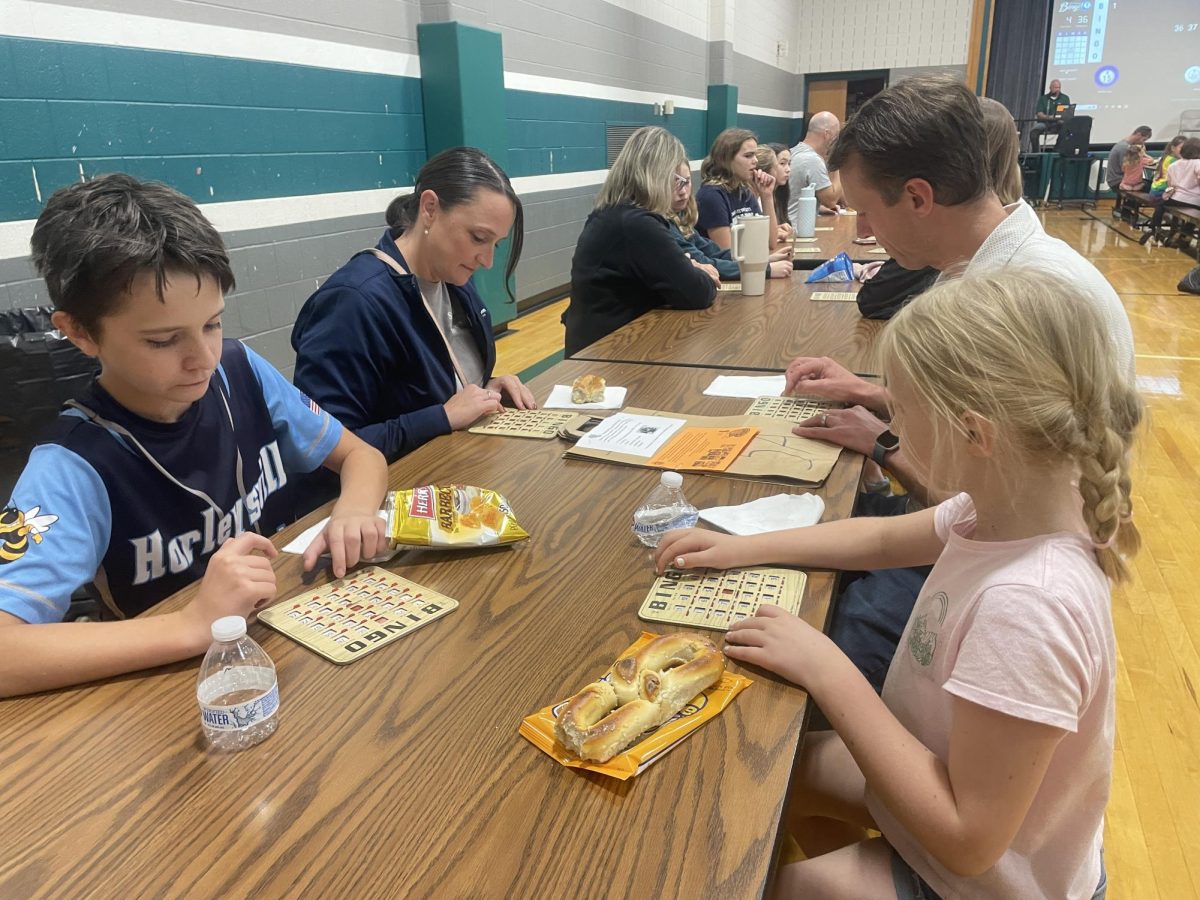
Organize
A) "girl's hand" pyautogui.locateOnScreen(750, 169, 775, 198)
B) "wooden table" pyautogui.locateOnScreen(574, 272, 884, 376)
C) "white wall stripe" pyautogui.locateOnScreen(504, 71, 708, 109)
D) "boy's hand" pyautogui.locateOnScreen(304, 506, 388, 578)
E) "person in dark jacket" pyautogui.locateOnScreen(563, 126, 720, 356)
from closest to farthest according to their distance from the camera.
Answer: "boy's hand" pyautogui.locateOnScreen(304, 506, 388, 578), "wooden table" pyautogui.locateOnScreen(574, 272, 884, 376), "person in dark jacket" pyautogui.locateOnScreen(563, 126, 720, 356), "girl's hand" pyautogui.locateOnScreen(750, 169, 775, 198), "white wall stripe" pyautogui.locateOnScreen(504, 71, 708, 109)

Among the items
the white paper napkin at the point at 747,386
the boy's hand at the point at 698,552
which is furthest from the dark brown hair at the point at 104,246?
the white paper napkin at the point at 747,386

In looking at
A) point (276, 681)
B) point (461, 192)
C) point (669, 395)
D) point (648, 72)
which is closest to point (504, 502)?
point (276, 681)

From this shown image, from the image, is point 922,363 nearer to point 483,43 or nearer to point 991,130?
point 991,130

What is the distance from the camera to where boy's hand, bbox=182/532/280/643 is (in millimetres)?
916

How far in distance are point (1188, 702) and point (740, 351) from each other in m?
1.37

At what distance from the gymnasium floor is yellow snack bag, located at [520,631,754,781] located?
0.42 meters

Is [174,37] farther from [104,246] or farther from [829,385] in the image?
[829,385]

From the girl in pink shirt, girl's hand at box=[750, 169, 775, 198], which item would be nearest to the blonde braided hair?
the girl in pink shirt

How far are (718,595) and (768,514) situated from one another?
250mm

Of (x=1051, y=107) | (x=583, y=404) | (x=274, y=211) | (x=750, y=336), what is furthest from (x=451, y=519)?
(x=1051, y=107)

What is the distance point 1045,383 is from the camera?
759 mm

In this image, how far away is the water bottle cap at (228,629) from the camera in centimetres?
76

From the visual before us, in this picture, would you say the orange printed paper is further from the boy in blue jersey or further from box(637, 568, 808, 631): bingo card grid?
the boy in blue jersey

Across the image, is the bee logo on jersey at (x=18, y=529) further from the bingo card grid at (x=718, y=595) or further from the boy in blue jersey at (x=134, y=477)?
the bingo card grid at (x=718, y=595)
